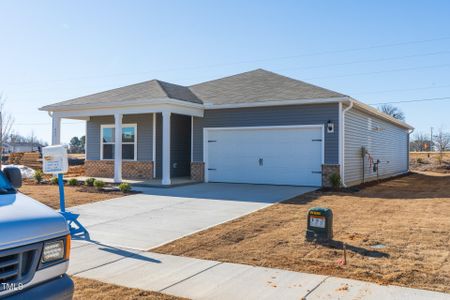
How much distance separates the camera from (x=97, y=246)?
21.2ft

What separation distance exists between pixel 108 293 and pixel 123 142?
48.6 ft

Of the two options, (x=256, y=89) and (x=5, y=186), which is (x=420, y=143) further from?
(x=5, y=186)

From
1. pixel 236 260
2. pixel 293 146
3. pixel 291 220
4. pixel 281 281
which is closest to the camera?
pixel 281 281

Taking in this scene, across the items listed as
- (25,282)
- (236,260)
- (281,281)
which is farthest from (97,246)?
(25,282)

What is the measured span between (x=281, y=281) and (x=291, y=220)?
12.1ft

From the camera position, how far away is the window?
1841 centimetres

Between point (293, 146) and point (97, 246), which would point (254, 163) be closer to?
point (293, 146)

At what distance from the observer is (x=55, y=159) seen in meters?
6.93

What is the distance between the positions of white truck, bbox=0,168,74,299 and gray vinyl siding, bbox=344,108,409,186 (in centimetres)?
1298

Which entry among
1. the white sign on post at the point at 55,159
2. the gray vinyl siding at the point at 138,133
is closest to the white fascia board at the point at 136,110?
the gray vinyl siding at the point at 138,133

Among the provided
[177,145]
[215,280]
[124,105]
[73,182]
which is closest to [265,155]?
[177,145]

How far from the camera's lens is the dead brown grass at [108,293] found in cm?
426

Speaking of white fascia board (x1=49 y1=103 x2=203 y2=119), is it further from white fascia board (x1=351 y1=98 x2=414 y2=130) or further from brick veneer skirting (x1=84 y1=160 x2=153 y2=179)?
white fascia board (x1=351 y1=98 x2=414 y2=130)

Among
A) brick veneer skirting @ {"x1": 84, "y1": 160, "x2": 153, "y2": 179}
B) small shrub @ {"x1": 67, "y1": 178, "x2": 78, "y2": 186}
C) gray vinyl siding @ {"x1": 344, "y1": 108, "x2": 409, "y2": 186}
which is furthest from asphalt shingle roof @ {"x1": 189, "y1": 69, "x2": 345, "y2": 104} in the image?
small shrub @ {"x1": 67, "y1": 178, "x2": 78, "y2": 186}
